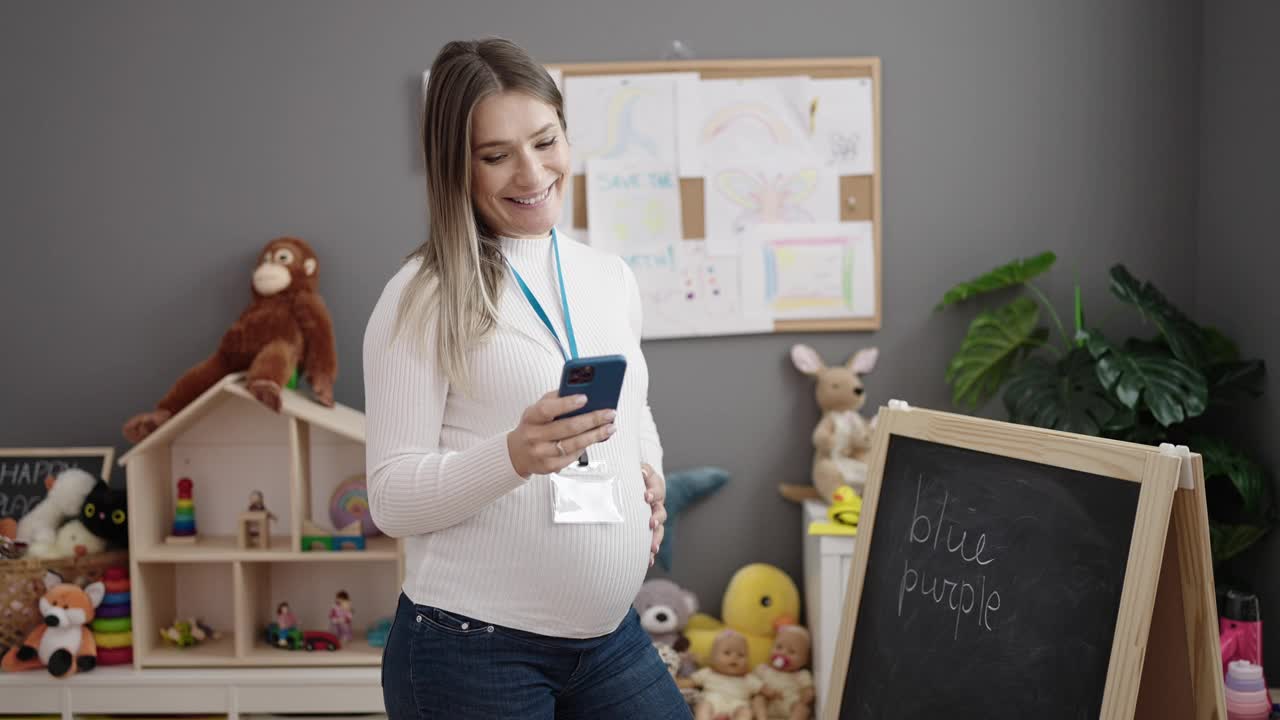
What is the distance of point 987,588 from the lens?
1478 millimetres

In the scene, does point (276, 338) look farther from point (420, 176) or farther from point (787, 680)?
point (787, 680)

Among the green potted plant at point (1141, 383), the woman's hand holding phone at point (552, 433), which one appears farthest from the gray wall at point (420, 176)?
the woman's hand holding phone at point (552, 433)

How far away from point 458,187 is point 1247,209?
6.76ft

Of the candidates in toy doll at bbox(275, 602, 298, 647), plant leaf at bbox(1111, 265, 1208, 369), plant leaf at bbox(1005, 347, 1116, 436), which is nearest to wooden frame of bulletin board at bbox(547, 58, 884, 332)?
plant leaf at bbox(1005, 347, 1116, 436)

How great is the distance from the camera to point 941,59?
2.67 m

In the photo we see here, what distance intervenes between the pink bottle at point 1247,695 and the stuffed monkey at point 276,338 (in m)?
2.08

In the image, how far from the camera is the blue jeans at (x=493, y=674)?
1.16m

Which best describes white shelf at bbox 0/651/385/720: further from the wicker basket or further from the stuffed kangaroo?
the stuffed kangaroo

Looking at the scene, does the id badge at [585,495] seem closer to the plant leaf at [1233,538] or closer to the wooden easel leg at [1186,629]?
the wooden easel leg at [1186,629]

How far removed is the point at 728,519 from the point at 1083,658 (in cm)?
148

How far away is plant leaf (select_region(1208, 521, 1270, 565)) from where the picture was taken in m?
2.26

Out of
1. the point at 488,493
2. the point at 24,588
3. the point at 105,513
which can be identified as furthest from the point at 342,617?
the point at 488,493

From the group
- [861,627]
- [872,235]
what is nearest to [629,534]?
[861,627]

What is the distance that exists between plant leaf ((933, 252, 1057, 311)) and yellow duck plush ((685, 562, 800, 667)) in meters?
0.87
